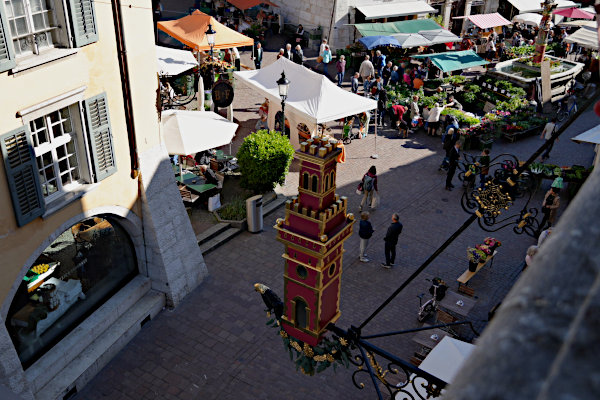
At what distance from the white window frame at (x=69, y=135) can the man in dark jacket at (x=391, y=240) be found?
7164 millimetres

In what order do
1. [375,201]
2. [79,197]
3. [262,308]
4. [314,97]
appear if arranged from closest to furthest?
[79,197], [262,308], [375,201], [314,97]

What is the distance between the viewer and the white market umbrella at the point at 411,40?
1174 inches

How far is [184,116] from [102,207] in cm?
620

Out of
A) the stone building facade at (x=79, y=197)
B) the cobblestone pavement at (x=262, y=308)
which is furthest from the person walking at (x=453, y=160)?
the stone building facade at (x=79, y=197)

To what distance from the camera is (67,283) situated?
38.2 ft

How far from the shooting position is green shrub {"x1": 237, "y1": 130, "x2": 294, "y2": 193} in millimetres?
17386

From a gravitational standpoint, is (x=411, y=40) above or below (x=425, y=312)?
above

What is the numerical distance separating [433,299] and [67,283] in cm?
761

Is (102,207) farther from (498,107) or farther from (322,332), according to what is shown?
(498,107)

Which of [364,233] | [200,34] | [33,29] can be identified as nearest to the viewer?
[33,29]

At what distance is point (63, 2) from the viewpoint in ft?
30.8

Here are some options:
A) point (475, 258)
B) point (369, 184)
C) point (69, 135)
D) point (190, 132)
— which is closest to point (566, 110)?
point (369, 184)

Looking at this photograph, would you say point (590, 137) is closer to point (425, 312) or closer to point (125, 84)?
point (425, 312)

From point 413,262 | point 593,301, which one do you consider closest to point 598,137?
point 413,262
